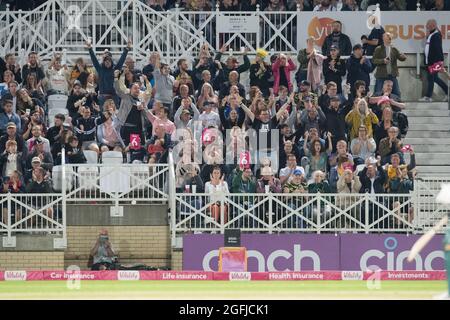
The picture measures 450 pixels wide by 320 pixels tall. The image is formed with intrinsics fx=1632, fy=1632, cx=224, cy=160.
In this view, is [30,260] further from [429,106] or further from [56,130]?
[429,106]

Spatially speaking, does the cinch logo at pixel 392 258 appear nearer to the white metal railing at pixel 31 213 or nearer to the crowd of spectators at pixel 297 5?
the white metal railing at pixel 31 213

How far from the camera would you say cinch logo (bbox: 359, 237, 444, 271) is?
3212 centimetres

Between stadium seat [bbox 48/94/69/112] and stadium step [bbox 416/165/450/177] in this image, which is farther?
stadium seat [bbox 48/94/69/112]

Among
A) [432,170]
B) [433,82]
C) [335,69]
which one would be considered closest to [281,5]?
[335,69]

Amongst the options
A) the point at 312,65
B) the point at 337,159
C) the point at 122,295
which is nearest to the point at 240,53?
the point at 312,65

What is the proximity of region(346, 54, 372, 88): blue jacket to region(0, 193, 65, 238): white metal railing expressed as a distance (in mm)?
7153

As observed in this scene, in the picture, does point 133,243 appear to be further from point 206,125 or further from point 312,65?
point 312,65

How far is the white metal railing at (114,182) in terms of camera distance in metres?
32.5

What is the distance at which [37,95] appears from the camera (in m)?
34.6

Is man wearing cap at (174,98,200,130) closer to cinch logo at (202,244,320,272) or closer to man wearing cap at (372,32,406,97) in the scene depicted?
cinch logo at (202,244,320,272)

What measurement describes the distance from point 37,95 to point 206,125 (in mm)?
3751

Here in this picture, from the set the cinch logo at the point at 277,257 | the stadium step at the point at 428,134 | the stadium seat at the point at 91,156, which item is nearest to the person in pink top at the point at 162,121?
the stadium seat at the point at 91,156

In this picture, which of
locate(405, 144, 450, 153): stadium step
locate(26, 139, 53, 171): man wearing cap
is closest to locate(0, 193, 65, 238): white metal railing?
locate(26, 139, 53, 171): man wearing cap

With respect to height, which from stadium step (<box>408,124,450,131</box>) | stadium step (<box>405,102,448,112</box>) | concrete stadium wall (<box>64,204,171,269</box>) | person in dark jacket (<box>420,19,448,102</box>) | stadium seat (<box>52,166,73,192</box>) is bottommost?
concrete stadium wall (<box>64,204,171,269</box>)
